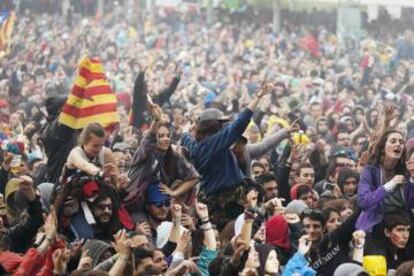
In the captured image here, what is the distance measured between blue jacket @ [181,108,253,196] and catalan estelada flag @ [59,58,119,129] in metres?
1.21

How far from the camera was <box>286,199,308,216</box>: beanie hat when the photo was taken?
43.2ft

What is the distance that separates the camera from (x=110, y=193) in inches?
474

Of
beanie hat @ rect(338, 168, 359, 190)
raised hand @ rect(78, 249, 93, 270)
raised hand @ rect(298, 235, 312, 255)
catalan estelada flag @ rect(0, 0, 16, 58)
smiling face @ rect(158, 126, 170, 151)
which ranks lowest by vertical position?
catalan estelada flag @ rect(0, 0, 16, 58)

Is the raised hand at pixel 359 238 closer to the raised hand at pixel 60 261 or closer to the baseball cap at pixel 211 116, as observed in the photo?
the baseball cap at pixel 211 116

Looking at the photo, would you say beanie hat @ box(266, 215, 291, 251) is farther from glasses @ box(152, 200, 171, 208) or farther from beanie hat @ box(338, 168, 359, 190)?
beanie hat @ box(338, 168, 359, 190)

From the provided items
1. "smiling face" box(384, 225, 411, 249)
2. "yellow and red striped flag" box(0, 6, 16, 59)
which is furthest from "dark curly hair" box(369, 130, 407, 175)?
"yellow and red striped flag" box(0, 6, 16, 59)

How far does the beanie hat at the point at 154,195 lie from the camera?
508 inches

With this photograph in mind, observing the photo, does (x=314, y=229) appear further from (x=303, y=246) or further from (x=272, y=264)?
(x=272, y=264)

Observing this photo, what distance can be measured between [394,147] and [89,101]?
3340mm

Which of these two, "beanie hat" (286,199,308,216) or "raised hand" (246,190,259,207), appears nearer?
"raised hand" (246,190,259,207)

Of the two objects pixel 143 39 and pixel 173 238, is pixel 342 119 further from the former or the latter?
pixel 143 39

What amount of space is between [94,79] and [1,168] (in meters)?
1.43

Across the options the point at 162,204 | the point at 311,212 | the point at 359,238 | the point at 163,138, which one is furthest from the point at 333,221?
the point at 163,138

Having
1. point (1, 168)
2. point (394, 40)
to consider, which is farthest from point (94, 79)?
point (394, 40)
